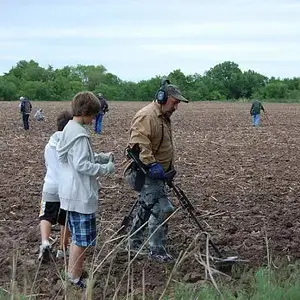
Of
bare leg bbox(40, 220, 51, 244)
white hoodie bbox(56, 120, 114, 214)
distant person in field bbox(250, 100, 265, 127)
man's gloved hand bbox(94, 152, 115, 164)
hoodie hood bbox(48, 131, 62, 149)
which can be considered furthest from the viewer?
distant person in field bbox(250, 100, 265, 127)

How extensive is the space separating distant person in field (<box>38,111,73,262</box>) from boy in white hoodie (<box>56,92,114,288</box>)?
0.51 meters

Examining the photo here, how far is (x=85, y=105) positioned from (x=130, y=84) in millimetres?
91717

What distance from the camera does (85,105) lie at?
5.65 m

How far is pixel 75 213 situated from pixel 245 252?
6.99ft

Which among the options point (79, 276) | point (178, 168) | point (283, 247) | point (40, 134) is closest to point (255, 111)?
point (40, 134)

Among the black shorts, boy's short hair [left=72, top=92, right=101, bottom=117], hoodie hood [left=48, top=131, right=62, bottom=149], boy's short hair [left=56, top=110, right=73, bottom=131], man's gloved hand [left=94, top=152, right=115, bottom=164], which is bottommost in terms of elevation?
the black shorts

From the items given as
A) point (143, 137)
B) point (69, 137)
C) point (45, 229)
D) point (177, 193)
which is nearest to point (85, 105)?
point (69, 137)

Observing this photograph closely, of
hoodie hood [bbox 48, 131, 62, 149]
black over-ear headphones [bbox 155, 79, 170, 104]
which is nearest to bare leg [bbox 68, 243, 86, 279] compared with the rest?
hoodie hood [bbox 48, 131, 62, 149]

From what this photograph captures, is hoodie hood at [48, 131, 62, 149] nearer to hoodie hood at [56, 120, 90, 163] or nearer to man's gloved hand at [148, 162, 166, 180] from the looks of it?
hoodie hood at [56, 120, 90, 163]

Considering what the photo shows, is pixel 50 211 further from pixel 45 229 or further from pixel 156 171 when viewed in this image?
pixel 156 171

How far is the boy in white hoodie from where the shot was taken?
222 inches

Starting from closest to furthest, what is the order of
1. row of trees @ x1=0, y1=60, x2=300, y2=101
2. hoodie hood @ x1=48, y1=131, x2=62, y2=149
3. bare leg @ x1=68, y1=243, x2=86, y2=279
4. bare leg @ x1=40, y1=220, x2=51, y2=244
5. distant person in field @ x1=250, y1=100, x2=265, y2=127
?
bare leg @ x1=68, y1=243, x2=86, y2=279, hoodie hood @ x1=48, y1=131, x2=62, y2=149, bare leg @ x1=40, y1=220, x2=51, y2=244, distant person in field @ x1=250, y1=100, x2=265, y2=127, row of trees @ x1=0, y1=60, x2=300, y2=101

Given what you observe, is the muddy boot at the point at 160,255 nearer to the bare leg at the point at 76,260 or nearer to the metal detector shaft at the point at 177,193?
the metal detector shaft at the point at 177,193

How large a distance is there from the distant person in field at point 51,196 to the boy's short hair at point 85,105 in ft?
2.13
